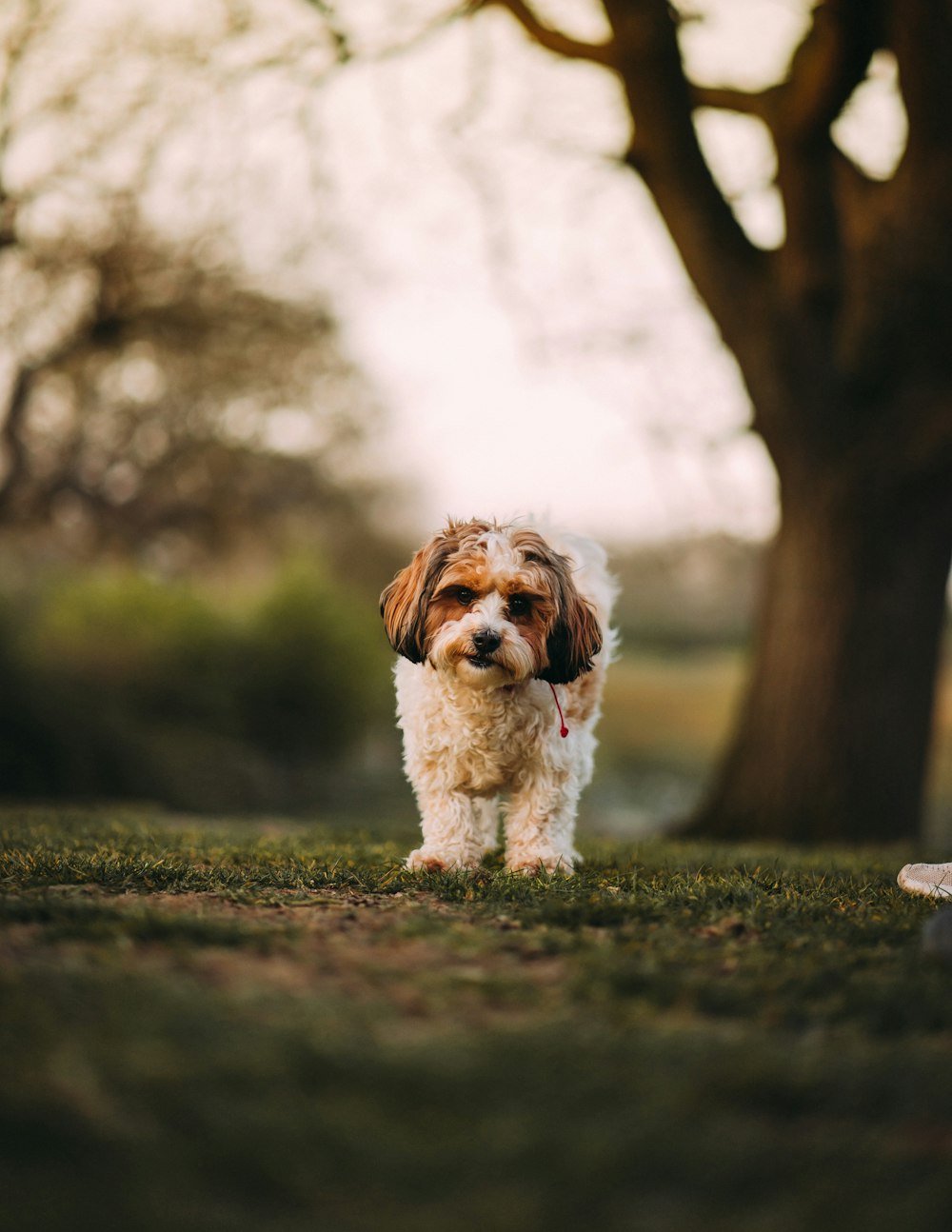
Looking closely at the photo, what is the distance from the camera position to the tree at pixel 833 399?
7.95 metres

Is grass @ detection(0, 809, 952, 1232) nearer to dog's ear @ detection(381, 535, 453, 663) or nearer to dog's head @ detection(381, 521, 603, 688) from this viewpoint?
dog's head @ detection(381, 521, 603, 688)

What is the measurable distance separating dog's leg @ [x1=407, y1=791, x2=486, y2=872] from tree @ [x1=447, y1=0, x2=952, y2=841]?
13.4 ft

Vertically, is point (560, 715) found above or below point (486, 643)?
below

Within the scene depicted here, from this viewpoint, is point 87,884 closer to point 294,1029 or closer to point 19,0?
point 294,1029

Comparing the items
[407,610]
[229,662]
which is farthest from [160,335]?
[407,610]

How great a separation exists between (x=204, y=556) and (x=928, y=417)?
42.5 ft

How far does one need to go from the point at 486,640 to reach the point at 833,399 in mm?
4996

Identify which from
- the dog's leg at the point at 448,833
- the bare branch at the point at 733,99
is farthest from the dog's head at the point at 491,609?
the bare branch at the point at 733,99

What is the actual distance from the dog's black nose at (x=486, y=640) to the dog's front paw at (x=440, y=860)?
90 centimetres

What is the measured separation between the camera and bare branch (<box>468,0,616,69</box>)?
8609 mm

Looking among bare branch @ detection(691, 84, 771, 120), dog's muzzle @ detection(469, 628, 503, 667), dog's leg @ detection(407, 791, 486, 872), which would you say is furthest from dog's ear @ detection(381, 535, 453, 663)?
bare branch @ detection(691, 84, 771, 120)

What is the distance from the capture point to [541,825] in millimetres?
4645

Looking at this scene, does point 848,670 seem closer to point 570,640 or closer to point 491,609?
point 570,640

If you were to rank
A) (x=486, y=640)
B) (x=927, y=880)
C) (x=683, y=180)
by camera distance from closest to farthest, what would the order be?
(x=486, y=640) → (x=927, y=880) → (x=683, y=180)
